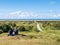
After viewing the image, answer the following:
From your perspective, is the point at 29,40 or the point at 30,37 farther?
the point at 30,37

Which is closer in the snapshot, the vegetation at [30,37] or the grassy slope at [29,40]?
the grassy slope at [29,40]

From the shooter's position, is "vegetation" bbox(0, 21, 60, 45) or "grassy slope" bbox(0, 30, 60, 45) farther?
"vegetation" bbox(0, 21, 60, 45)

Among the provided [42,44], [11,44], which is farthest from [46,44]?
[11,44]

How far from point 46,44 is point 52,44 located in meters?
0.72

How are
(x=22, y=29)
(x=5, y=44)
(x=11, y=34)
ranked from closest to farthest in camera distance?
1. (x=5, y=44)
2. (x=11, y=34)
3. (x=22, y=29)

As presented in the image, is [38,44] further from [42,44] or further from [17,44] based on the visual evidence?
[17,44]

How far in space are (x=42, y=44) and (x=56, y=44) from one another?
173 centimetres

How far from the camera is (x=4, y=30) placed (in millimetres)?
51656

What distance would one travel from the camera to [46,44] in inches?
975

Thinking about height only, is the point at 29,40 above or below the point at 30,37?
above

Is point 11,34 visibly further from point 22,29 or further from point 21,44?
point 22,29

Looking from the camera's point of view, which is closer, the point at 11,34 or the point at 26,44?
the point at 26,44

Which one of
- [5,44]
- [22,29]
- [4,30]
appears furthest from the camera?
[22,29]

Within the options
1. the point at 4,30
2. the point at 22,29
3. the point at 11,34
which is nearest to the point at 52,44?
the point at 11,34
